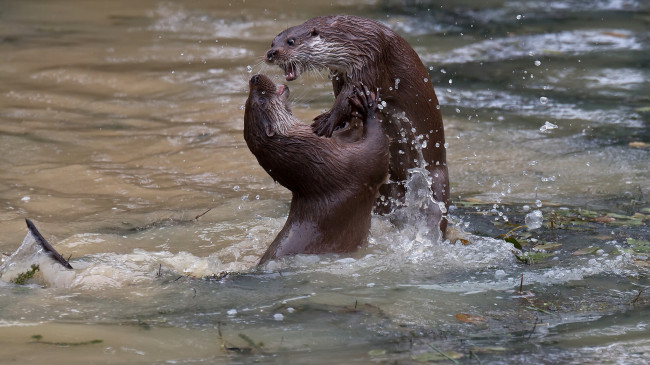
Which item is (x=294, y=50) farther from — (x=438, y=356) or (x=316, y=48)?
(x=438, y=356)

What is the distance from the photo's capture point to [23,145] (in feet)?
23.6

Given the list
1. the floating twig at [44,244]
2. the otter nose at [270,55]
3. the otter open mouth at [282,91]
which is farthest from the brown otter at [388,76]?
the floating twig at [44,244]

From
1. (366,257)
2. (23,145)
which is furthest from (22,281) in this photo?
(23,145)

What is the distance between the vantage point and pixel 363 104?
4.51 meters

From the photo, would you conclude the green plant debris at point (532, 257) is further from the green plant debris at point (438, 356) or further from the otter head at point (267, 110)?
the green plant debris at point (438, 356)

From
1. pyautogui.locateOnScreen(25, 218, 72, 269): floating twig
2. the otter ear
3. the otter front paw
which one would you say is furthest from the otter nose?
pyautogui.locateOnScreen(25, 218, 72, 269): floating twig

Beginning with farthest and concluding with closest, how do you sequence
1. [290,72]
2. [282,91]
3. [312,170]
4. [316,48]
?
[290,72] < [316,48] < [282,91] < [312,170]

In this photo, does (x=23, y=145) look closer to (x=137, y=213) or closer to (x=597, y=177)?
(x=137, y=213)

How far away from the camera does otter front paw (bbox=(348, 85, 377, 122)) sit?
450cm

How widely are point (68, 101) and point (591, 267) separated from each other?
18.2 feet

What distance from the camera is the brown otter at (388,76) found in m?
4.75

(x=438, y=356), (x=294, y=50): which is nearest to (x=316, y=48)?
(x=294, y=50)

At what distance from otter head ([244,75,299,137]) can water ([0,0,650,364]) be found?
0.60 metres

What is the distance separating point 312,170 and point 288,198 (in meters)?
1.74
